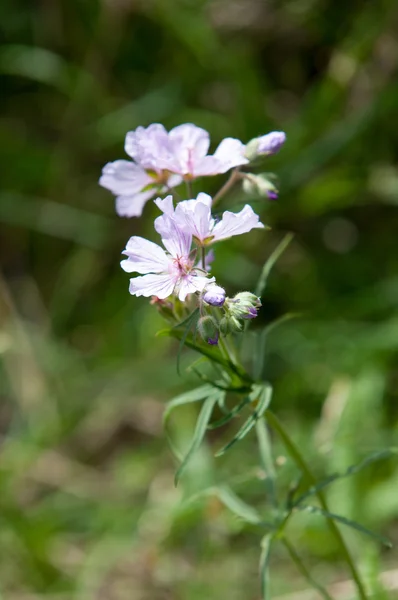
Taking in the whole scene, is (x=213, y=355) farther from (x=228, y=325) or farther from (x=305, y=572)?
(x=305, y=572)

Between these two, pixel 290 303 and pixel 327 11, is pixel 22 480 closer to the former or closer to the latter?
pixel 290 303

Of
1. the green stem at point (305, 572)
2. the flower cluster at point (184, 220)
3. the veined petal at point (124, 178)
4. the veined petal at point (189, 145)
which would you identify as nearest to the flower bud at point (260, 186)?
the flower cluster at point (184, 220)

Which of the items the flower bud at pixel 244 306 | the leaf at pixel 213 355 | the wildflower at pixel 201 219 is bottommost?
the leaf at pixel 213 355

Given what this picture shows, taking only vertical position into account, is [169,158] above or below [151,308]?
above

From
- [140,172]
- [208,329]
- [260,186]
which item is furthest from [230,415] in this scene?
[140,172]

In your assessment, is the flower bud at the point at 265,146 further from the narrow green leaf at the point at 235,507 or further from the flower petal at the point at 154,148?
the narrow green leaf at the point at 235,507

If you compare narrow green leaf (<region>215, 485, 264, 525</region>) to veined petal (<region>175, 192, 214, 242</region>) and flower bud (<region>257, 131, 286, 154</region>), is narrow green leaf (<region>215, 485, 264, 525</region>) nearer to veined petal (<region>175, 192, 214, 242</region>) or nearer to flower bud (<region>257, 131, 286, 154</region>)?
veined petal (<region>175, 192, 214, 242</region>)

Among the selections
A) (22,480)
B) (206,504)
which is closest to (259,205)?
(206,504)
